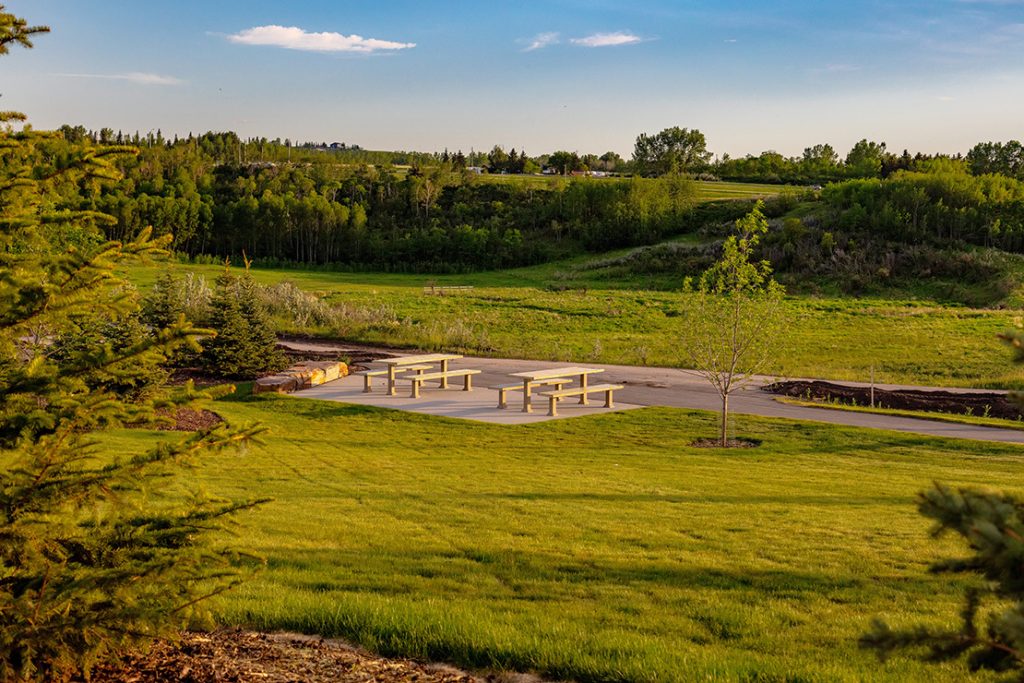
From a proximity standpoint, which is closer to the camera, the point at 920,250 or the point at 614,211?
the point at 920,250

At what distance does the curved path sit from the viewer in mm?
19594

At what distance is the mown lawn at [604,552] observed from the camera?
19.8 feet

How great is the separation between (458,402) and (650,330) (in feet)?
61.5

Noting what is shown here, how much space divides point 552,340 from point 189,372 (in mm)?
14825

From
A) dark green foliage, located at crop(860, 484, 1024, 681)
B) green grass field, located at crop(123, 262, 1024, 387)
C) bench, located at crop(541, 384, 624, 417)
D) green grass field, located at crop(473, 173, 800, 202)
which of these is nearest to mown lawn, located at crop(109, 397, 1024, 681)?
dark green foliage, located at crop(860, 484, 1024, 681)

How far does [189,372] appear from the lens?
2575 cm

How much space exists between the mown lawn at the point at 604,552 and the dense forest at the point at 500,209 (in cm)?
4423

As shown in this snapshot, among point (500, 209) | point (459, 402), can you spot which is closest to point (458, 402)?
point (459, 402)

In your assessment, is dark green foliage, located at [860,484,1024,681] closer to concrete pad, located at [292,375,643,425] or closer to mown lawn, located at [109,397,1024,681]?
mown lawn, located at [109,397,1024,681]

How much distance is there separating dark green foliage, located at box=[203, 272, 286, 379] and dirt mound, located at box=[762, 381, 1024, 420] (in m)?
14.1

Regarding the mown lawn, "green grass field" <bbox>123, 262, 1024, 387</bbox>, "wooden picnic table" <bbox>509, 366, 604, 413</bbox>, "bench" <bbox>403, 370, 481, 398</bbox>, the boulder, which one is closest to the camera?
the mown lawn

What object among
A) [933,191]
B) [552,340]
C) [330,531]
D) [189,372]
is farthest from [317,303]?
[933,191]

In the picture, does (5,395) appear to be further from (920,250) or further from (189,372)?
(920,250)

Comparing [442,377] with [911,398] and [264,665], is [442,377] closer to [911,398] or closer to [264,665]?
[911,398]
